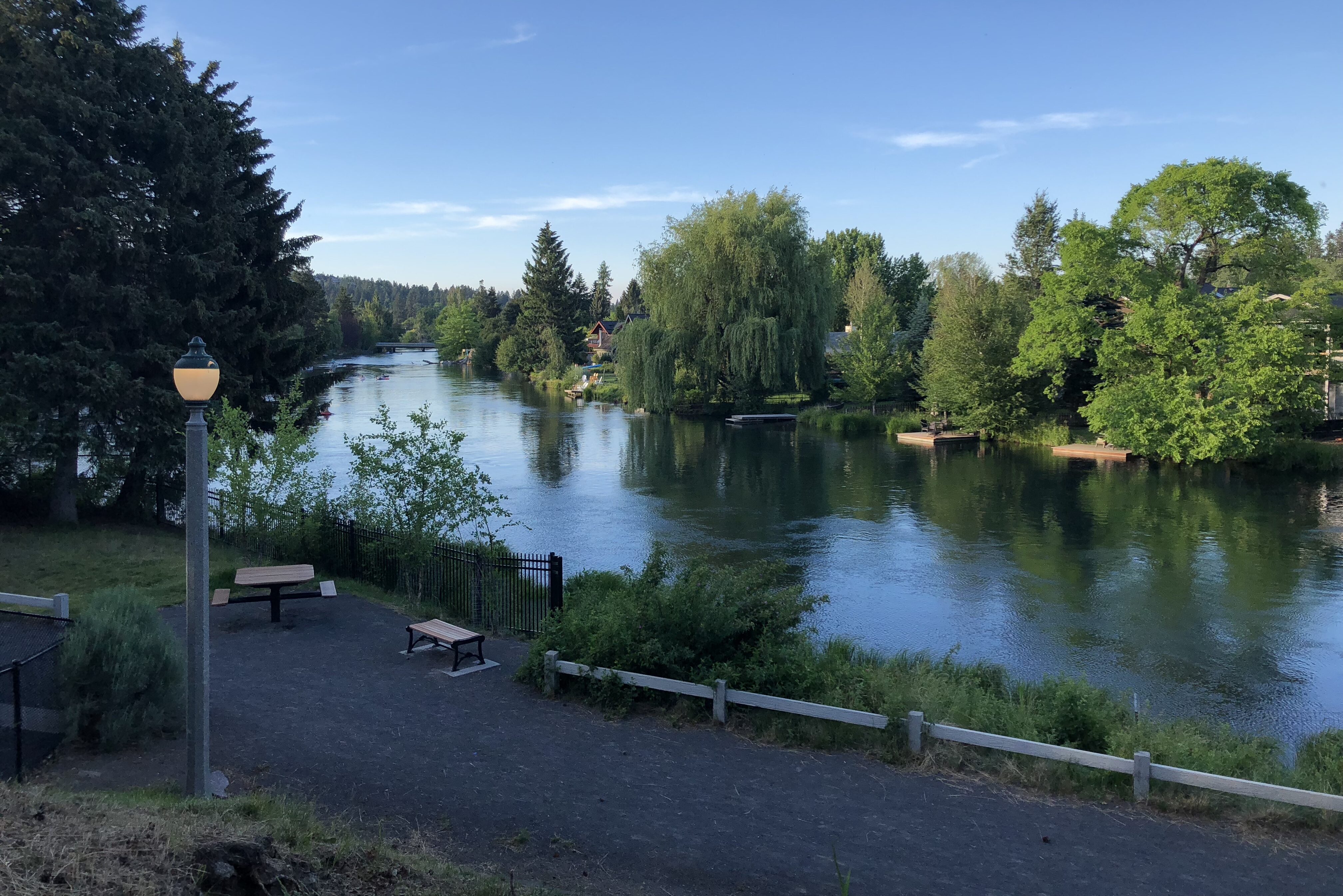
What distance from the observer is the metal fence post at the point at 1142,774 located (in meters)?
7.54

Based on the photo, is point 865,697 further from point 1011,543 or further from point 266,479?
point 1011,543

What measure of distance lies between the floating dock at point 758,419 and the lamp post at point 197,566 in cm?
4366

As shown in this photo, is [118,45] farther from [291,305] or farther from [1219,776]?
[1219,776]

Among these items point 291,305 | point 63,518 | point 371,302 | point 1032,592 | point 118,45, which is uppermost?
point 371,302

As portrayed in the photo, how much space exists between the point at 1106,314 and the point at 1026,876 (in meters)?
36.7

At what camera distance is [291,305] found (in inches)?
893

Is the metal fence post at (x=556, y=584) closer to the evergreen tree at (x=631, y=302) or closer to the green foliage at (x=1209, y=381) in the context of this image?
the green foliage at (x=1209, y=381)

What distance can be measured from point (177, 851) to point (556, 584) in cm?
809

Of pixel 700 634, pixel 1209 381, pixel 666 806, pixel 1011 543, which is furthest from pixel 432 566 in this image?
pixel 1209 381

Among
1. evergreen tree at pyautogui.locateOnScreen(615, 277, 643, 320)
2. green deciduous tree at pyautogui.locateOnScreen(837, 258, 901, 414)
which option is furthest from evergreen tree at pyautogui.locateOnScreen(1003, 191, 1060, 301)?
evergreen tree at pyautogui.locateOnScreen(615, 277, 643, 320)

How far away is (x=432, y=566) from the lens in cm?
1476

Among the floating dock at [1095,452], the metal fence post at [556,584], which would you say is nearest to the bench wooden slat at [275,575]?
the metal fence post at [556,584]

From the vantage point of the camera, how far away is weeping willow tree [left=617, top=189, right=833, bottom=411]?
49875 millimetres

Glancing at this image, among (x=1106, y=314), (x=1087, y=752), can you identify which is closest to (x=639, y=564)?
(x=1087, y=752)
